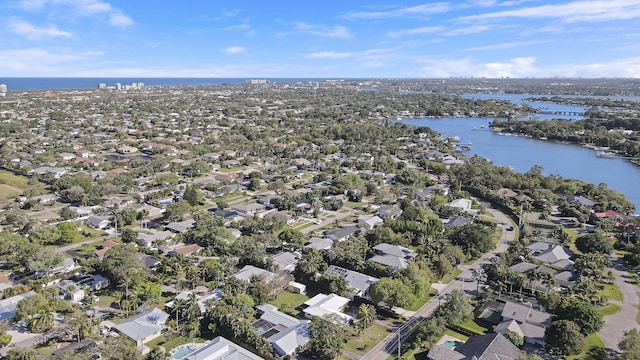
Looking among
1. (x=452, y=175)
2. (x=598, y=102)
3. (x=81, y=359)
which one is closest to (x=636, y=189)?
(x=452, y=175)

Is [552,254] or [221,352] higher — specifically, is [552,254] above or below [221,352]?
below

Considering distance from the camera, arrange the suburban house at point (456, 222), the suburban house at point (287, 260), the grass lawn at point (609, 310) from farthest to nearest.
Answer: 1. the suburban house at point (456, 222)
2. the suburban house at point (287, 260)
3. the grass lawn at point (609, 310)

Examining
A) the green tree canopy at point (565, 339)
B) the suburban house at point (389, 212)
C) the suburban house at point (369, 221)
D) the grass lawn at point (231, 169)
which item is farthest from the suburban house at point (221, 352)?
the grass lawn at point (231, 169)

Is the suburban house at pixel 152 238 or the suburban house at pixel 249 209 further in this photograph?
the suburban house at pixel 249 209

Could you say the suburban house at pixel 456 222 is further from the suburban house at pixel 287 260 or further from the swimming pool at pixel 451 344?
the swimming pool at pixel 451 344

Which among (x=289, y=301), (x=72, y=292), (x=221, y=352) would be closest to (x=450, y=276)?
(x=289, y=301)

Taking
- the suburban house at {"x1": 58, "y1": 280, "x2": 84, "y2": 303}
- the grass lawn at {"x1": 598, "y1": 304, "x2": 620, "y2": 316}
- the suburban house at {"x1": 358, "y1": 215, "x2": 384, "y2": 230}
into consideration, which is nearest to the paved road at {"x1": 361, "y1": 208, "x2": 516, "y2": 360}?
the grass lawn at {"x1": 598, "y1": 304, "x2": 620, "y2": 316}

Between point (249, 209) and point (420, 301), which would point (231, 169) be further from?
point (420, 301)
